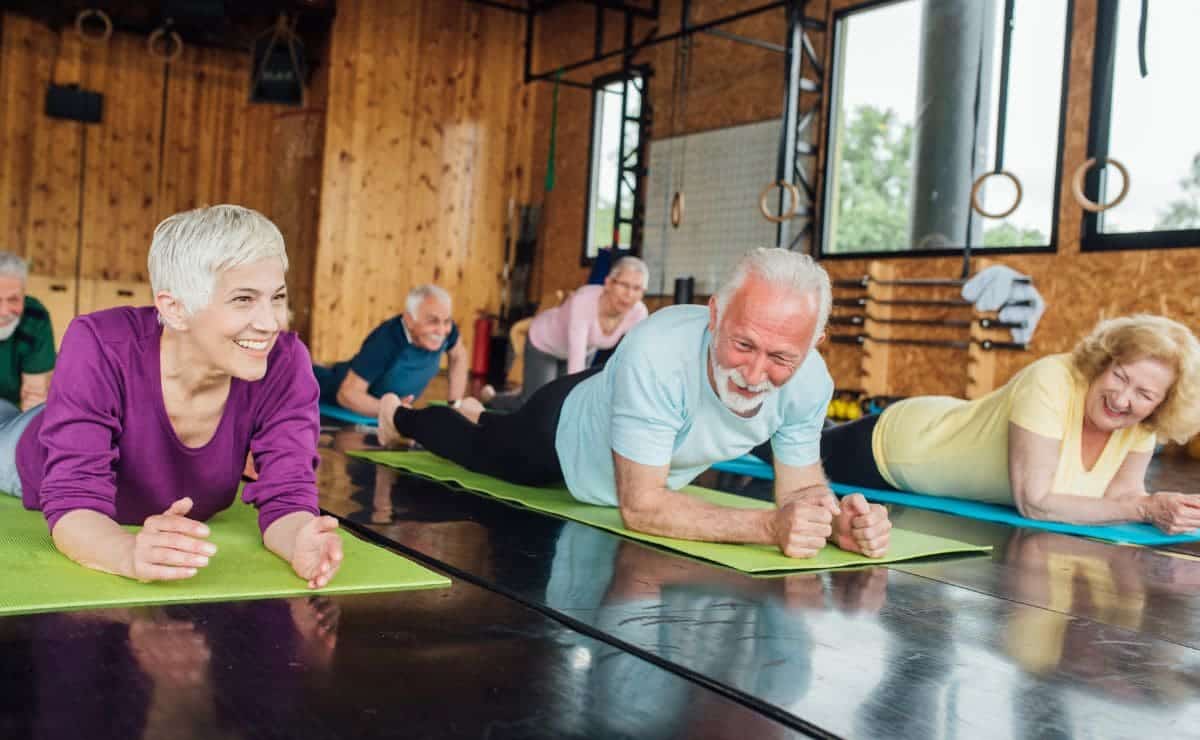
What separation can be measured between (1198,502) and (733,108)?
20.0ft

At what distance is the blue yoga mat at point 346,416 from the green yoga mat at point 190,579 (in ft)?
8.65

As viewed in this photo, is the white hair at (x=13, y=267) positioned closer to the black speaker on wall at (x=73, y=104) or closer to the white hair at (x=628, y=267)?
the white hair at (x=628, y=267)

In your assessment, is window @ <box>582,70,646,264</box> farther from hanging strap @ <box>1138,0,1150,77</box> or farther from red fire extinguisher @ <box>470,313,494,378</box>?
hanging strap @ <box>1138,0,1150,77</box>

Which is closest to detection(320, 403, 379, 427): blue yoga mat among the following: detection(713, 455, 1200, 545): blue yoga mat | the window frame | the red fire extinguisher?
detection(713, 455, 1200, 545): blue yoga mat

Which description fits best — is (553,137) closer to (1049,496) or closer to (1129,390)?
(1049,496)

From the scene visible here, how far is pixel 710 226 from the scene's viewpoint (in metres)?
8.49

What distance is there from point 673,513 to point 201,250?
109 cm

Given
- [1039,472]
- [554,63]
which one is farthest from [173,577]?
[554,63]

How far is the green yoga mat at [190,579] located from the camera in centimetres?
158

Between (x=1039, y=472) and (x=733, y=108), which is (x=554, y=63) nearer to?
(x=733, y=108)

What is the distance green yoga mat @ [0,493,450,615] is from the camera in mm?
1575

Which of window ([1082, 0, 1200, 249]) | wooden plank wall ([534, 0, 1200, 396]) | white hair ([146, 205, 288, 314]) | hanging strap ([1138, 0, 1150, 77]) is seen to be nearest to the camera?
white hair ([146, 205, 288, 314])

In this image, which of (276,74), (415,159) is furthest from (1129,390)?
(415,159)

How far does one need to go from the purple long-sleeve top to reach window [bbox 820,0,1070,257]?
4413mm
